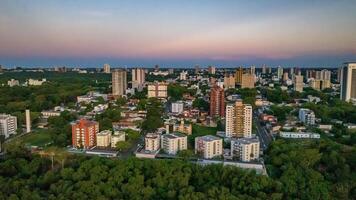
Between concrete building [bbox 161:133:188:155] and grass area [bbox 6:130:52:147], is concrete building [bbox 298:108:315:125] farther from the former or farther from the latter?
grass area [bbox 6:130:52:147]

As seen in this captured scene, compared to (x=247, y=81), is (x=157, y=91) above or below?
below

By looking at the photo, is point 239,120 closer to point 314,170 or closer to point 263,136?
point 263,136

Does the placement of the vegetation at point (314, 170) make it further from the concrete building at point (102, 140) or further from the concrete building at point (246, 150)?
the concrete building at point (102, 140)

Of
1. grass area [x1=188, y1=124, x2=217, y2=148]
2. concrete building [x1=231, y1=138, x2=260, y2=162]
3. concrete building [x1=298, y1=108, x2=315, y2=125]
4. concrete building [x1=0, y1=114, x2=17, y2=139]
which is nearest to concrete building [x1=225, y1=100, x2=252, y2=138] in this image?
grass area [x1=188, y1=124, x2=217, y2=148]

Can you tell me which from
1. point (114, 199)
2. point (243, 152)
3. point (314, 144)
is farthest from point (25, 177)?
point (314, 144)

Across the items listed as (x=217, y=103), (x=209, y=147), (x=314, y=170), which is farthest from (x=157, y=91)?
(x=314, y=170)

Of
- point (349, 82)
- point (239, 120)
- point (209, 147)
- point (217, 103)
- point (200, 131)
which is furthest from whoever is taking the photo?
point (349, 82)
